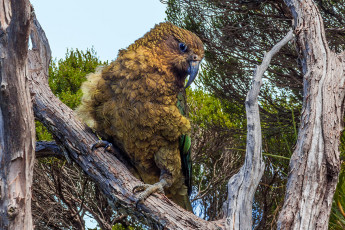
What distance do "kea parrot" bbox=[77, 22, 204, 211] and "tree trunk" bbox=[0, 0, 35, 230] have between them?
810 mm

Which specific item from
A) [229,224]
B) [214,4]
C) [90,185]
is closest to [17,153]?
[229,224]

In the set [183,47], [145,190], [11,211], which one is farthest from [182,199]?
[11,211]

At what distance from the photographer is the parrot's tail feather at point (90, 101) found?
256 cm

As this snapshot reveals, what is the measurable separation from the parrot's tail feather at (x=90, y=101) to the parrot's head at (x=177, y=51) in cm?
42

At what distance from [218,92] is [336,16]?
78.4 inches

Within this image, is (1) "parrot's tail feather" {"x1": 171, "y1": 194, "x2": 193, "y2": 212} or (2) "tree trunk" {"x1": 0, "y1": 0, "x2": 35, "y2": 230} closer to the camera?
(2) "tree trunk" {"x1": 0, "y1": 0, "x2": 35, "y2": 230}

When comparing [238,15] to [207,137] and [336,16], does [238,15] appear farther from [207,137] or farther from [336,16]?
[207,137]

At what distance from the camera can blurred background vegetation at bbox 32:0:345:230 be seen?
5223 mm

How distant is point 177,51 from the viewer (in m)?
2.60

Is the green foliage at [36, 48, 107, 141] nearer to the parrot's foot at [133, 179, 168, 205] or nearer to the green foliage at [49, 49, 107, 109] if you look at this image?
the green foliage at [49, 49, 107, 109]

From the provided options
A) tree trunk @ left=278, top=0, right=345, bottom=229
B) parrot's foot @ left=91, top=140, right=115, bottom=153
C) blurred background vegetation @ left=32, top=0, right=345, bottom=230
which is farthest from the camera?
blurred background vegetation @ left=32, top=0, right=345, bottom=230

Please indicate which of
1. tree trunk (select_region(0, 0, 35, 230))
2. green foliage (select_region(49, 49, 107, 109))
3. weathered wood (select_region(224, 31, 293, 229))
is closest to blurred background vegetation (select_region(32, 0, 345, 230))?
green foliage (select_region(49, 49, 107, 109))

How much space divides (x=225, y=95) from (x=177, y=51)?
3.65 metres

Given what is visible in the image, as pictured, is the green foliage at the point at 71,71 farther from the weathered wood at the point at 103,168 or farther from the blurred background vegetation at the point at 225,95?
the weathered wood at the point at 103,168
